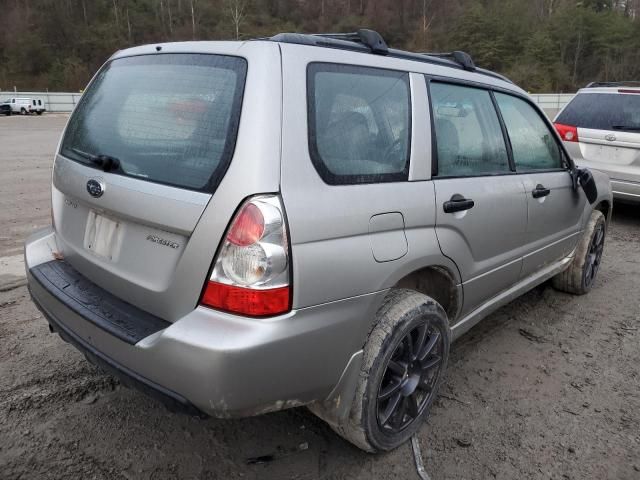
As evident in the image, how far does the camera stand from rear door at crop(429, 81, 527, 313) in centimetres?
258

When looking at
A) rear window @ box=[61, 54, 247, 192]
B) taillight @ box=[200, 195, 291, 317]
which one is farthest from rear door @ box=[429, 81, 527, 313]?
rear window @ box=[61, 54, 247, 192]

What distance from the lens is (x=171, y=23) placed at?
87125mm

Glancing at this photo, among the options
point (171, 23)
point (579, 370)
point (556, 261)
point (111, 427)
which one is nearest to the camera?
point (111, 427)

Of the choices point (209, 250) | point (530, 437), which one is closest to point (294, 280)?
point (209, 250)

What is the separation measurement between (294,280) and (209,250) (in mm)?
321

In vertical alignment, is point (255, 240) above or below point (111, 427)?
above

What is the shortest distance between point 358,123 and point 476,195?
0.85 m

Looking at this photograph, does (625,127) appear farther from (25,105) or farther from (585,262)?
(25,105)

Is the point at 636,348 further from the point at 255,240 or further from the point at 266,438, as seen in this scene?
the point at 255,240

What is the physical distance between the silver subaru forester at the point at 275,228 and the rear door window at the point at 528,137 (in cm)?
50

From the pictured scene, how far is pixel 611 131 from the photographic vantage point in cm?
628

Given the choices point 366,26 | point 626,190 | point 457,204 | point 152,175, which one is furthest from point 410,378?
point 366,26

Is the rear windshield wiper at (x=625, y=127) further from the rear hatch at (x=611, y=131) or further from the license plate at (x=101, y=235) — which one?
the license plate at (x=101, y=235)

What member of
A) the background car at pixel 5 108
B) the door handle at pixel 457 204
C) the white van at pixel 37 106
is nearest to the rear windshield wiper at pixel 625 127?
the door handle at pixel 457 204
